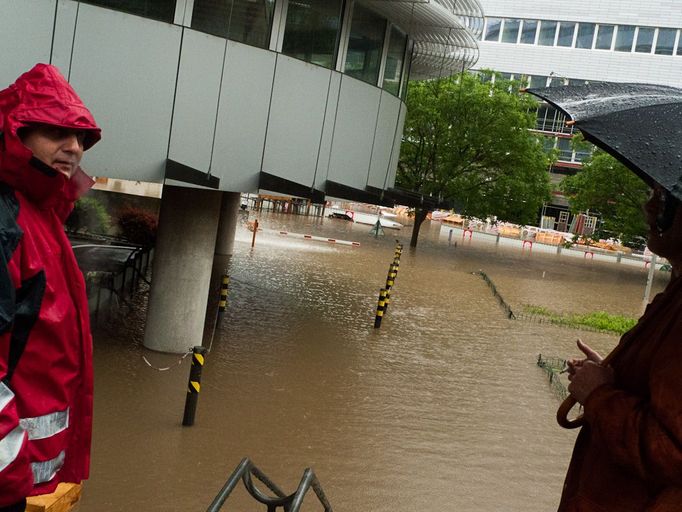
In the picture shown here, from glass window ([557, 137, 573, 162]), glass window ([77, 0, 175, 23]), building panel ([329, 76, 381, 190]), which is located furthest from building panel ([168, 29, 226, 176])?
glass window ([557, 137, 573, 162])

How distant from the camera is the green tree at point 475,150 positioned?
3659cm

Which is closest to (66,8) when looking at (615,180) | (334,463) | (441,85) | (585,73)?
(334,463)

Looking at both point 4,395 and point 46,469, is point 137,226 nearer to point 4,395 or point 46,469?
point 46,469

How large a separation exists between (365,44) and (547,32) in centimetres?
4884

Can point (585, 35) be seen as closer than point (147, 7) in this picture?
No

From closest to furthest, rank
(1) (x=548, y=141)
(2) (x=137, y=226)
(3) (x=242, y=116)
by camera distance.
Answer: (3) (x=242, y=116), (2) (x=137, y=226), (1) (x=548, y=141)

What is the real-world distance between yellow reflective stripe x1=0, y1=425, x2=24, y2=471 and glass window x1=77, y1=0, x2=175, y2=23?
9104mm

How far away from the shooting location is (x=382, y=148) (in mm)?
15195

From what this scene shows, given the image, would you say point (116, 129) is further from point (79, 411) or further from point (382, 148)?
point (79, 411)

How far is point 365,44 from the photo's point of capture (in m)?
14.5

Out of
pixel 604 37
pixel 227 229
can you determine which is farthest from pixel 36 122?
pixel 604 37

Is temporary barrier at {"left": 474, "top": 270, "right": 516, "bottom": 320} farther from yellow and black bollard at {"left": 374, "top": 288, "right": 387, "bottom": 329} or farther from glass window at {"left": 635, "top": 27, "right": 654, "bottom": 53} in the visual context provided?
glass window at {"left": 635, "top": 27, "right": 654, "bottom": 53}

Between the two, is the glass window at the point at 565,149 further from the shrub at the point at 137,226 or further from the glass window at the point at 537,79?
the shrub at the point at 137,226

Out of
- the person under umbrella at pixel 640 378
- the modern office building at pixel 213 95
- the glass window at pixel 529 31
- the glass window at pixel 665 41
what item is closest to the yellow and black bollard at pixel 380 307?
the modern office building at pixel 213 95
